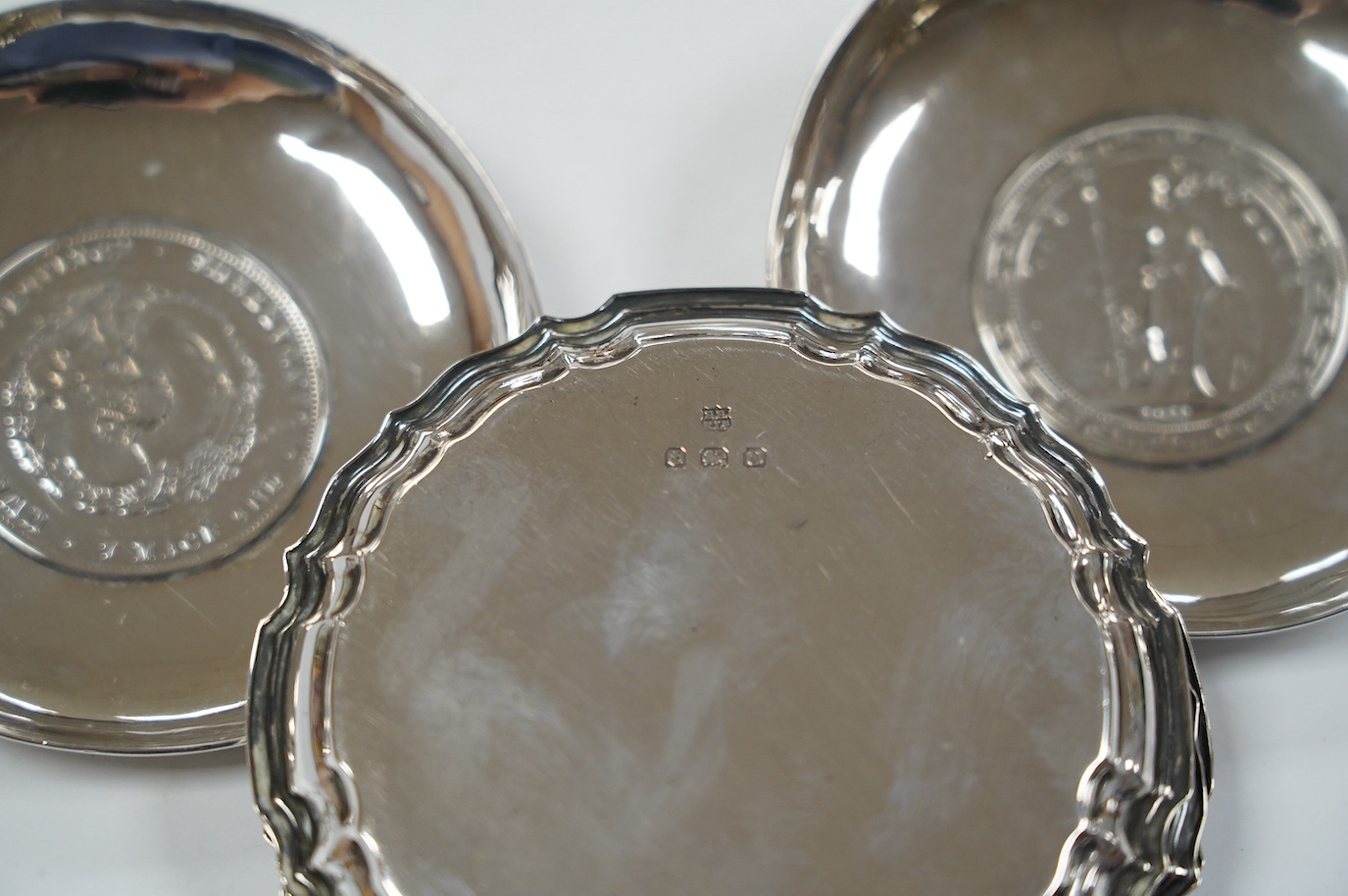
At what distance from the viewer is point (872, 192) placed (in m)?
0.53

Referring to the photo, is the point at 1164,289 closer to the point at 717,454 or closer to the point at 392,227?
the point at 717,454

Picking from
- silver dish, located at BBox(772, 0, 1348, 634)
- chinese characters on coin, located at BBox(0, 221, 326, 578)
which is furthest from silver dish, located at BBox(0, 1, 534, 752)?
silver dish, located at BBox(772, 0, 1348, 634)

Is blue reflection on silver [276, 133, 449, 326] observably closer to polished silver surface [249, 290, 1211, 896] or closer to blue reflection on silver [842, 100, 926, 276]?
polished silver surface [249, 290, 1211, 896]

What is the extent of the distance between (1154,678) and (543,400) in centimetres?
33

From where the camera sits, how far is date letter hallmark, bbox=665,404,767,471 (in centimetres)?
43

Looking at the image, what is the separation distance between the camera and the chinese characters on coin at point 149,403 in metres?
0.51

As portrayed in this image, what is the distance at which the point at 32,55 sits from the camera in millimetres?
515

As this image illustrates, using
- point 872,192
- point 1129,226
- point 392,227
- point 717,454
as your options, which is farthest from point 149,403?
point 1129,226

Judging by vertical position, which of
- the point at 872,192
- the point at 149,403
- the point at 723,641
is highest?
the point at 872,192

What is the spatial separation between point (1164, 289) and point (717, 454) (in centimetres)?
32

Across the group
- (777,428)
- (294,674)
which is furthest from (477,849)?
(777,428)

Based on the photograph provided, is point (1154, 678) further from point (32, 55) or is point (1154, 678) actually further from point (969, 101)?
point (32, 55)

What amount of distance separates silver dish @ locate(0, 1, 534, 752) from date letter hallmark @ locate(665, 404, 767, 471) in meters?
0.15

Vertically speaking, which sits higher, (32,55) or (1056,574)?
(32,55)
